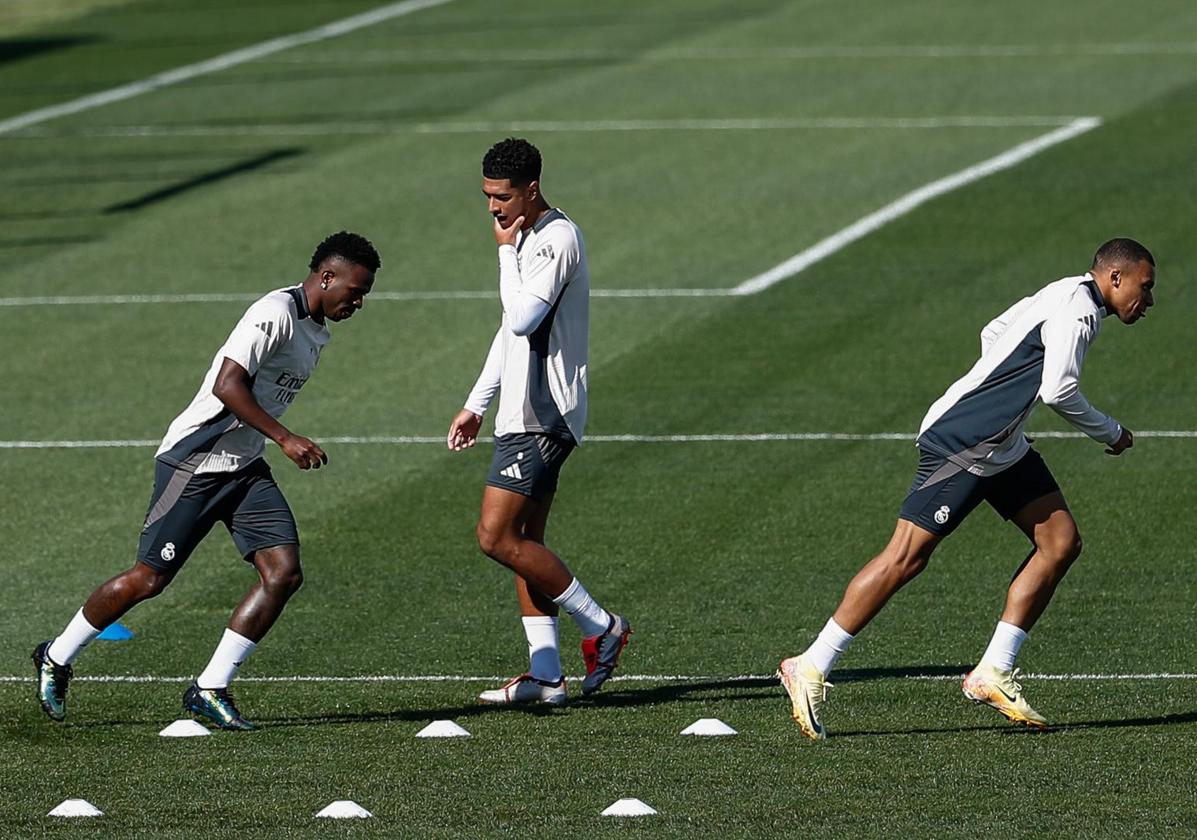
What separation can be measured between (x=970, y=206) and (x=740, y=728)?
13099 mm

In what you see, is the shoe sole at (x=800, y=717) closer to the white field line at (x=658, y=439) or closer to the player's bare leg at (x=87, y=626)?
the player's bare leg at (x=87, y=626)

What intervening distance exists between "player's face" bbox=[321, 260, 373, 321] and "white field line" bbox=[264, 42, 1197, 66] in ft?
67.2

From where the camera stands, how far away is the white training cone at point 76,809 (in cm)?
834

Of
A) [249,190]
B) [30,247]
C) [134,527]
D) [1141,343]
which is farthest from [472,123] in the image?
[134,527]

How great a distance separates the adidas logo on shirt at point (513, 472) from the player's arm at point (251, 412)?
0.81m

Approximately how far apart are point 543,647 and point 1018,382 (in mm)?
2321

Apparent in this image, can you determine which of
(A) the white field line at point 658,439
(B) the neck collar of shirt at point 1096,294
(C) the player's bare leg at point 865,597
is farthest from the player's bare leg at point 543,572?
(A) the white field line at point 658,439

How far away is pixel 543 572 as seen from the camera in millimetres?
10031

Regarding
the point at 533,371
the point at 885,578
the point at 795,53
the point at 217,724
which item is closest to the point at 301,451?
the point at 533,371

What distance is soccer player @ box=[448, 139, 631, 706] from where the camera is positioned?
980cm

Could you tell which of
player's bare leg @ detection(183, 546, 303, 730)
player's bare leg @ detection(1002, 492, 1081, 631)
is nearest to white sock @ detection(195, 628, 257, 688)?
player's bare leg @ detection(183, 546, 303, 730)

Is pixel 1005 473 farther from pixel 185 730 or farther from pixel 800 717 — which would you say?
pixel 185 730

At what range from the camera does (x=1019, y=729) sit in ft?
31.2

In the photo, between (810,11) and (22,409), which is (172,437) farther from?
(810,11)
